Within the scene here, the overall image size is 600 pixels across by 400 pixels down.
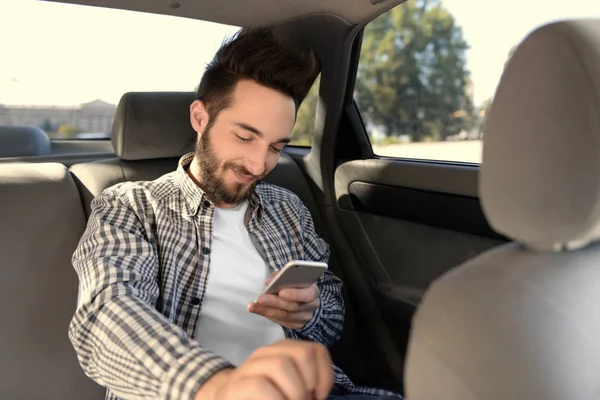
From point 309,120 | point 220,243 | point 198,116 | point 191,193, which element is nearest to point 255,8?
point 309,120

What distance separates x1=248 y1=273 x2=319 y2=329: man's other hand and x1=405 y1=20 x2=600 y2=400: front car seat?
71 centimetres

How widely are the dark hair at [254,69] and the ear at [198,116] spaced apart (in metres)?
0.02

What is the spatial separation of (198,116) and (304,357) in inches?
47.0

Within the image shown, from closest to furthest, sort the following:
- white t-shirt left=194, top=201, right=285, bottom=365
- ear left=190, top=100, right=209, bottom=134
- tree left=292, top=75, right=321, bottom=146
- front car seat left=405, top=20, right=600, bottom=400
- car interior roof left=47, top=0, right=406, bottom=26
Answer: front car seat left=405, top=20, right=600, bottom=400 < white t-shirt left=194, top=201, right=285, bottom=365 < ear left=190, top=100, right=209, bottom=134 < car interior roof left=47, top=0, right=406, bottom=26 < tree left=292, top=75, right=321, bottom=146

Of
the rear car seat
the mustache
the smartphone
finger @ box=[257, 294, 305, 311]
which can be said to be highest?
the mustache

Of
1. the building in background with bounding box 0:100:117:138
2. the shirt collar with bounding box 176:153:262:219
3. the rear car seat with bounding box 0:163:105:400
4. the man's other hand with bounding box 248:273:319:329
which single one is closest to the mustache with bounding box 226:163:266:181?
the shirt collar with bounding box 176:153:262:219

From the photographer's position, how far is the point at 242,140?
1719 mm

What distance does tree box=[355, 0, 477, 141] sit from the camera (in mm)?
2182

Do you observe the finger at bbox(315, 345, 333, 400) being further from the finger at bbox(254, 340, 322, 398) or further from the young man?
the young man


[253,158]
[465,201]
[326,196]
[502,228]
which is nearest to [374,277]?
[326,196]

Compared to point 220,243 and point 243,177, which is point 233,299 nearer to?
point 220,243

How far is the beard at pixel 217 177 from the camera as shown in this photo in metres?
1.73

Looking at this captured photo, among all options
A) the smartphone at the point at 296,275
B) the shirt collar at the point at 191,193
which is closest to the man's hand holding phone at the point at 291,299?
the smartphone at the point at 296,275

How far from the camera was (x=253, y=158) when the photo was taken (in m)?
1.72
